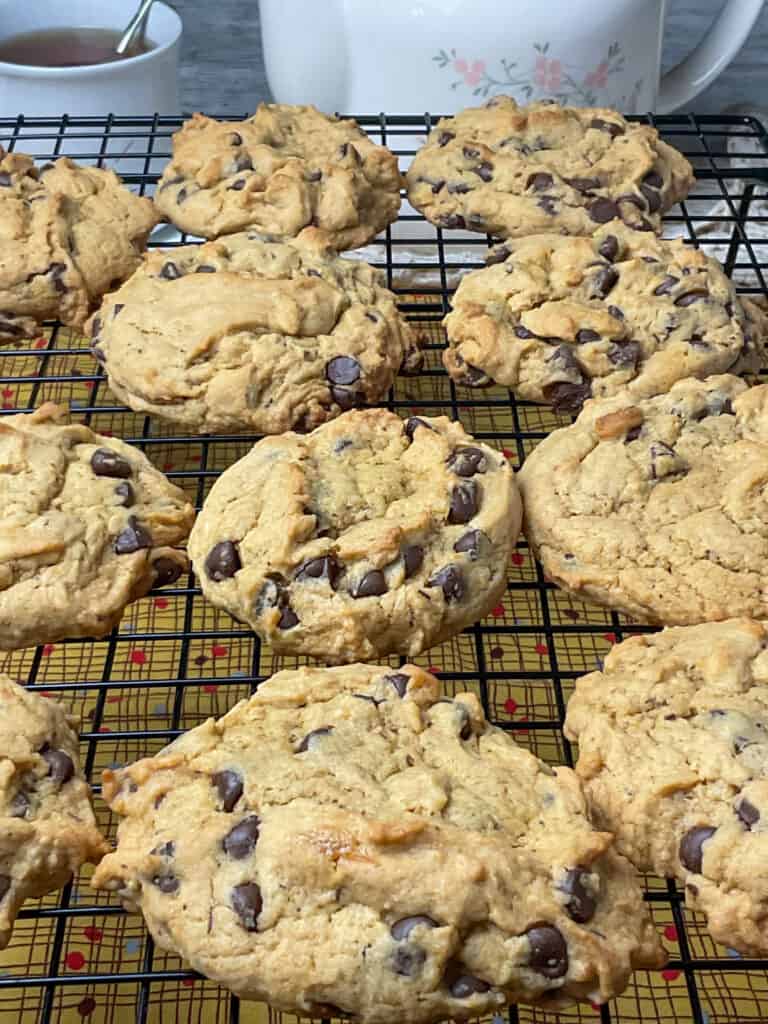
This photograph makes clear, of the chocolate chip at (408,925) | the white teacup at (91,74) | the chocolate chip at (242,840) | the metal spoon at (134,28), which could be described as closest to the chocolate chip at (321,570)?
the chocolate chip at (242,840)

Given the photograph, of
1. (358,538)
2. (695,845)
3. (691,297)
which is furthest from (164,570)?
(691,297)

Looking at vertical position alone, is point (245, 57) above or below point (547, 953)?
below

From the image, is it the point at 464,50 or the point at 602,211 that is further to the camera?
the point at 464,50

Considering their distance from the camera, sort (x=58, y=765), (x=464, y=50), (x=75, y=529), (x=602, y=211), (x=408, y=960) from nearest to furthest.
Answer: (x=408, y=960)
(x=58, y=765)
(x=75, y=529)
(x=602, y=211)
(x=464, y=50)

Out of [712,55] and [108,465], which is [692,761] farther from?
[712,55]

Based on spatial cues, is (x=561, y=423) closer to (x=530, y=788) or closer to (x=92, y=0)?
(x=530, y=788)
